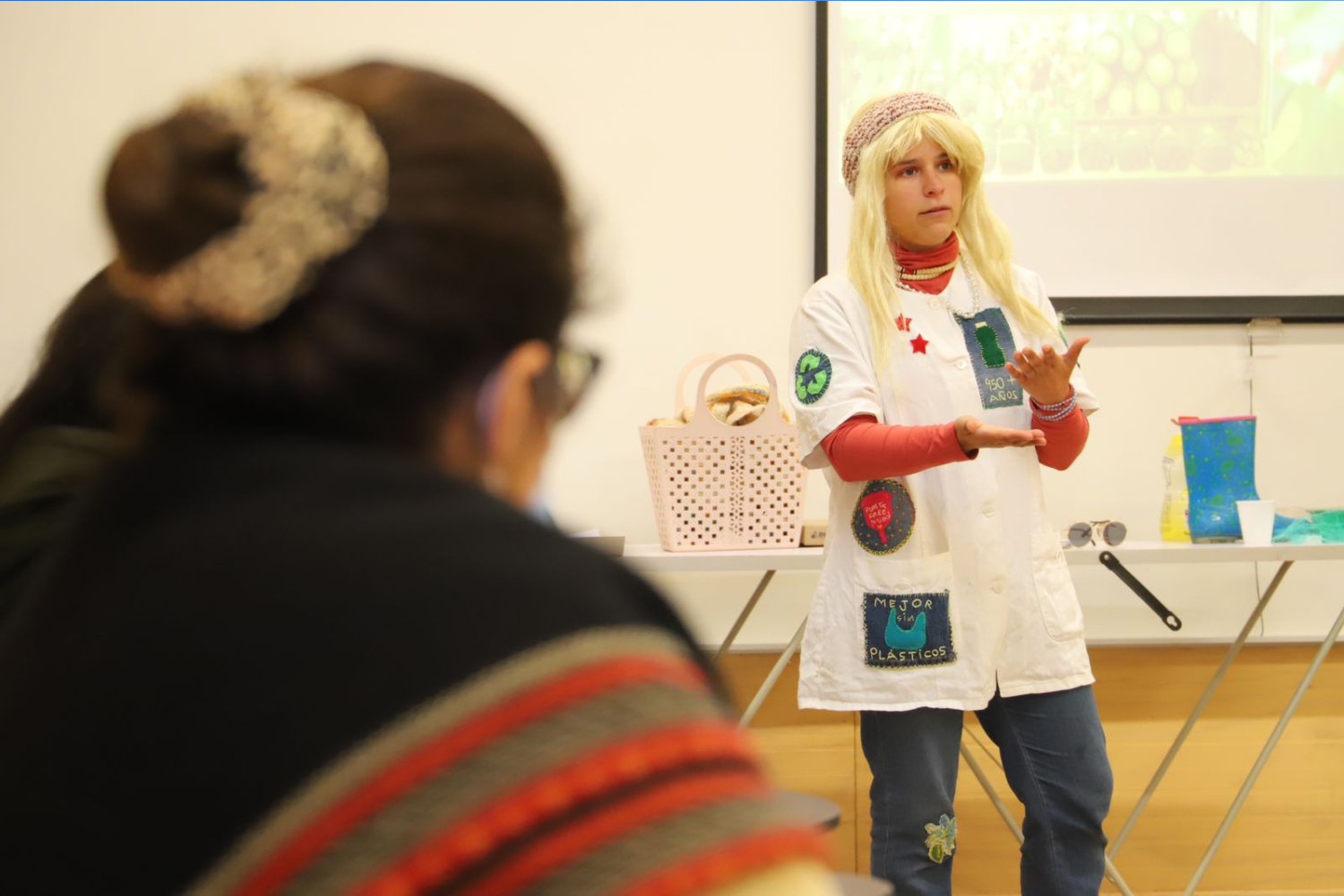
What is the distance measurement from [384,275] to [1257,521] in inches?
79.0

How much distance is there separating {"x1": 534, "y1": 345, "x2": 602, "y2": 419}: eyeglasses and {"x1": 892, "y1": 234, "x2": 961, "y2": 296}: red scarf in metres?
1.23

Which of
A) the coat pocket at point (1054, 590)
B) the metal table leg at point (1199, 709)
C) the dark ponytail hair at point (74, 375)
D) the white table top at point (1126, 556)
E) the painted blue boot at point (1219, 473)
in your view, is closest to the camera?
the dark ponytail hair at point (74, 375)

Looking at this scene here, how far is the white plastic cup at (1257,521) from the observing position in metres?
2.12

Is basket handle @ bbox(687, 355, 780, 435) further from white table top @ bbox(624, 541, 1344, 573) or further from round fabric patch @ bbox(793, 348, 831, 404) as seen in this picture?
round fabric patch @ bbox(793, 348, 831, 404)

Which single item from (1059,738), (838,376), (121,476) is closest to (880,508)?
(838,376)

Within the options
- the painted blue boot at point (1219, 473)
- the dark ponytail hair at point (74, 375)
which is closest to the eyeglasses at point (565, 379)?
the dark ponytail hair at point (74, 375)

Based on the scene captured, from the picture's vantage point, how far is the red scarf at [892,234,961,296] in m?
1.75

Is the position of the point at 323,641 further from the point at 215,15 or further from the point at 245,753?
the point at 215,15

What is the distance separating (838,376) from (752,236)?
98 centimetres

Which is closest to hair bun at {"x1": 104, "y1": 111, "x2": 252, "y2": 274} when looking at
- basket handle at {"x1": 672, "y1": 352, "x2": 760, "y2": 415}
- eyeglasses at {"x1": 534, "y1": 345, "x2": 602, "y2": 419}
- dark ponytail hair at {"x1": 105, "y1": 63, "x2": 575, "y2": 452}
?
dark ponytail hair at {"x1": 105, "y1": 63, "x2": 575, "y2": 452}

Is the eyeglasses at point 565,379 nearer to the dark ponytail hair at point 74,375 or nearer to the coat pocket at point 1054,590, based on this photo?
the dark ponytail hair at point 74,375

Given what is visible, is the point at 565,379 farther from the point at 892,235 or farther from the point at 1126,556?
the point at 1126,556

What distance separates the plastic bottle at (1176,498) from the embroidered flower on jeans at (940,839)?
877mm

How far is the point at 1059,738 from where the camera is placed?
1644 millimetres
